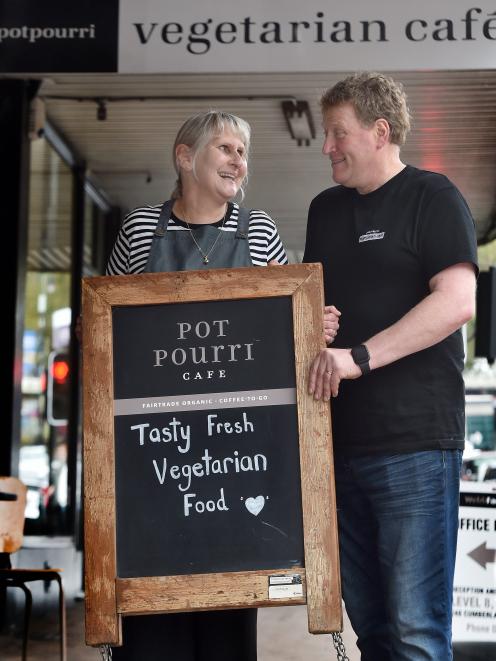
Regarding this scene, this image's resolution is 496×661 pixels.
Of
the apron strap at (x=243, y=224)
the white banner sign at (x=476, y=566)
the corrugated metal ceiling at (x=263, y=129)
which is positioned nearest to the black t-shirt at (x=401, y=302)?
the apron strap at (x=243, y=224)

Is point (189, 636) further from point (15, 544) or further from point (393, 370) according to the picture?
point (15, 544)

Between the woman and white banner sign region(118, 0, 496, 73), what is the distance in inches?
72.1

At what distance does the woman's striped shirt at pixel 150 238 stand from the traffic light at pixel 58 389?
661 centimetres

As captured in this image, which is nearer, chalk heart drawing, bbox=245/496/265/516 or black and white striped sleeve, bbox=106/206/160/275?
chalk heart drawing, bbox=245/496/265/516

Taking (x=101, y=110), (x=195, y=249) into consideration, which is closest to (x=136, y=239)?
(x=195, y=249)

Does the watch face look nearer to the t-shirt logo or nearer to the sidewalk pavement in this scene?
the t-shirt logo

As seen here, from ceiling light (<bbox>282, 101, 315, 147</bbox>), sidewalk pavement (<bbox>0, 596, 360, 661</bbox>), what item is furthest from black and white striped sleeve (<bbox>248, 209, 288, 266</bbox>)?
ceiling light (<bbox>282, 101, 315, 147</bbox>)

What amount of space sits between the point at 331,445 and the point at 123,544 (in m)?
0.58

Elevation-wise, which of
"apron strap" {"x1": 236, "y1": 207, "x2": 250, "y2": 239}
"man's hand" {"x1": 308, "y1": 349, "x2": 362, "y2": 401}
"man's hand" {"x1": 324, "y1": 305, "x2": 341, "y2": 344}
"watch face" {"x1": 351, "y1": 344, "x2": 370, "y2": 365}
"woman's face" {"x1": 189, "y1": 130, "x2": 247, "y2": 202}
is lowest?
"man's hand" {"x1": 308, "y1": 349, "x2": 362, "y2": 401}

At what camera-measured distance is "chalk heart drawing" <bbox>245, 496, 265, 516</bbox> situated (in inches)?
108

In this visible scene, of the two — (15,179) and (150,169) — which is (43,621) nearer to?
(15,179)

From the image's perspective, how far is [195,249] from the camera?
9.69 feet

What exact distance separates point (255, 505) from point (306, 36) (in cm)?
274

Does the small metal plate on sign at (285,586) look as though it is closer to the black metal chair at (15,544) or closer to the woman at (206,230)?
the woman at (206,230)
